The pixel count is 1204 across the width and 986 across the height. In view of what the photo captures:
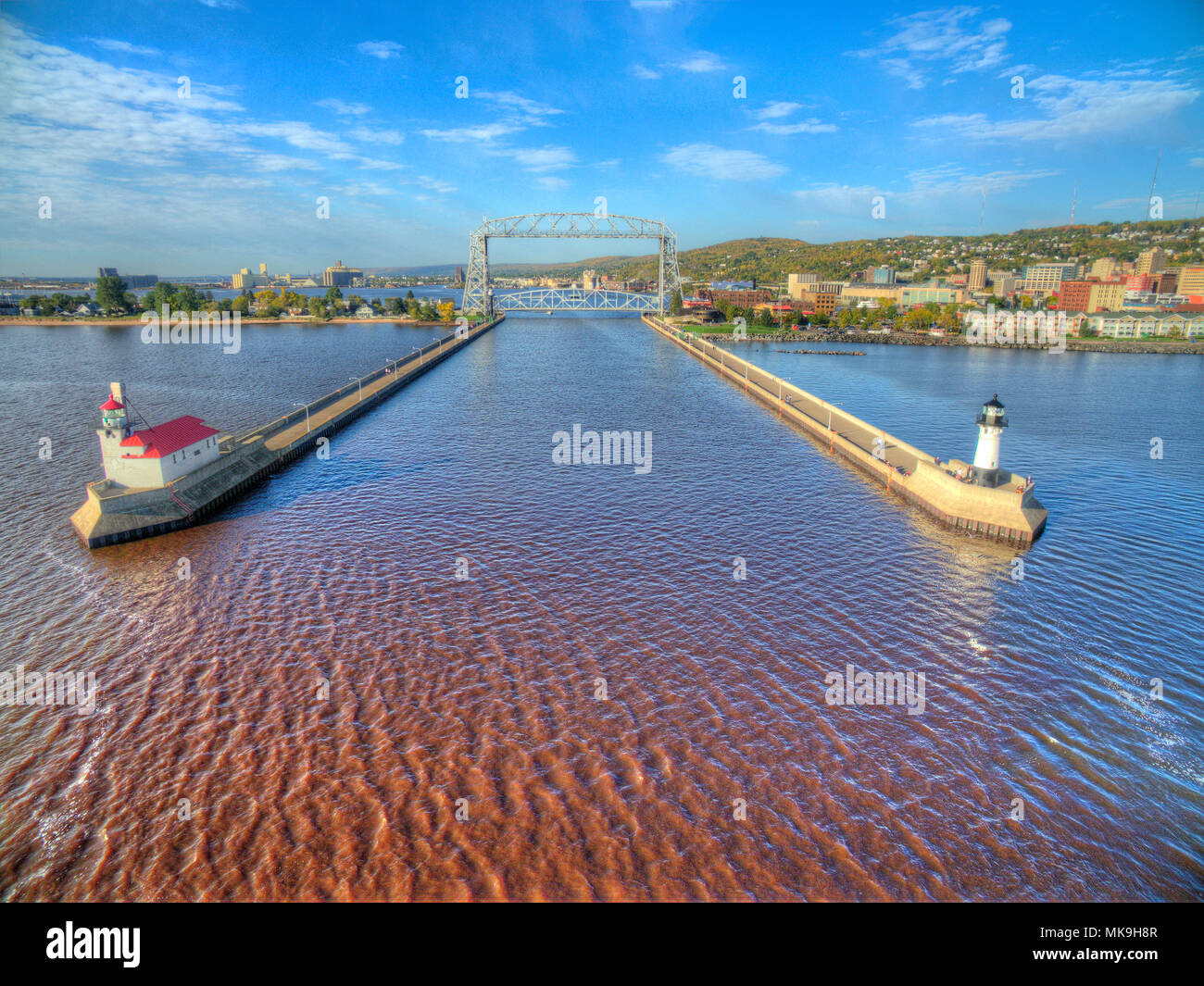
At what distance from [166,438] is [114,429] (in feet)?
5.05

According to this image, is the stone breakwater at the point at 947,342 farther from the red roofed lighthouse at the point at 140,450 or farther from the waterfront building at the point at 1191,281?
the red roofed lighthouse at the point at 140,450

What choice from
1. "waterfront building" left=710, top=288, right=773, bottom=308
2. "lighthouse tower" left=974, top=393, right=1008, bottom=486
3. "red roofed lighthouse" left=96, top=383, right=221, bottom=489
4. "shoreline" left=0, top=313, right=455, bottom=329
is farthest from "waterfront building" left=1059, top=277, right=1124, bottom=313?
"red roofed lighthouse" left=96, top=383, right=221, bottom=489

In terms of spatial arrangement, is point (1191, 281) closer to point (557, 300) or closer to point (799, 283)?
point (799, 283)

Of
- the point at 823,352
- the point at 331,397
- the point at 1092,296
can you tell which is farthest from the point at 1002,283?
the point at 331,397

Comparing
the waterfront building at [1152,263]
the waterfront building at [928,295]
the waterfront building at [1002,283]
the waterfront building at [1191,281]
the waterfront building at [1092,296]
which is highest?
the waterfront building at [1152,263]

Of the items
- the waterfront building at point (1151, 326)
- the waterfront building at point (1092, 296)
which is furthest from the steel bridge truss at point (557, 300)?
the waterfront building at point (1151, 326)

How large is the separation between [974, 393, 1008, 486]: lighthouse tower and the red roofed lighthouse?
25510 mm

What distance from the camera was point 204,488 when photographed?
21969mm

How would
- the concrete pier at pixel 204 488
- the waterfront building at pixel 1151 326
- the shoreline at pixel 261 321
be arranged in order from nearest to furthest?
the concrete pier at pixel 204 488
the waterfront building at pixel 1151 326
the shoreline at pixel 261 321

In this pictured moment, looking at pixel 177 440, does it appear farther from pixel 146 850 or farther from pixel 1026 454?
pixel 1026 454

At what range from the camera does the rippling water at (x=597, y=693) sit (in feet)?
29.8

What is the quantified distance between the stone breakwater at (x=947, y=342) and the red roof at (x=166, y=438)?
81339 mm

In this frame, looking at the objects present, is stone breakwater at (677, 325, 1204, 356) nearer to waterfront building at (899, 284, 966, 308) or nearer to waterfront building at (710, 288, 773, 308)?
waterfront building at (899, 284, 966, 308)
